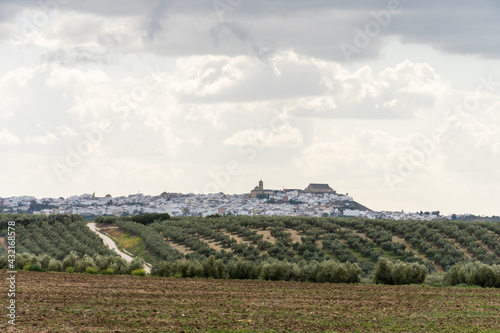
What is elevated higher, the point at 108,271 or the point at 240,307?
the point at 240,307

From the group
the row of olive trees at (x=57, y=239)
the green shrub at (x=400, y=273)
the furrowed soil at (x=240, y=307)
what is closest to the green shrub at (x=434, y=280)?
the green shrub at (x=400, y=273)

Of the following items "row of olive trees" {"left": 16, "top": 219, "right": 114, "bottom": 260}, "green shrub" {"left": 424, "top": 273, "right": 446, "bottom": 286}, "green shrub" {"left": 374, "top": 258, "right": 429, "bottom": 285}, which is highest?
"green shrub" {"left": 374, "top": 258, "right": 429, "bottom": 285}

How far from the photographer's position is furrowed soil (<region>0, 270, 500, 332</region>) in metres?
21.6

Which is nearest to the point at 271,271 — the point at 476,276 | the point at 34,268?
the point at 476,276

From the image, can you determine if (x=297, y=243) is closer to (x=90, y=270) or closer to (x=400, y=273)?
(x=400, y=273)

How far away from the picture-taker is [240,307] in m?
25.9

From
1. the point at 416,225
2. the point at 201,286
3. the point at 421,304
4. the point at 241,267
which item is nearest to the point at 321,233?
the point at 416,225

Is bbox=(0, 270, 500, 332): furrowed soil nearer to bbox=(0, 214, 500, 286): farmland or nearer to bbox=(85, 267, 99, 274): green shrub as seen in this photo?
bbox=(85, 267, 99, 274): green shrub

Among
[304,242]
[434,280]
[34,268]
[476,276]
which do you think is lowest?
[34,268]

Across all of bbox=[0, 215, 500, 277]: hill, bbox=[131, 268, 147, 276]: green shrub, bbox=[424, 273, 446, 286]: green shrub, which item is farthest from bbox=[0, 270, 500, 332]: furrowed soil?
bbox=[0, 215, 500, 277]: hill

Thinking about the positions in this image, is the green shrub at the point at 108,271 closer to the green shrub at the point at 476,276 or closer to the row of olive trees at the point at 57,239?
the green shrub at the point at 476,276

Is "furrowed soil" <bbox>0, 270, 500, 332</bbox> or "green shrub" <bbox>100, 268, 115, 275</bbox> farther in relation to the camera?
"green shrub" <bbox>100, 268, 115, 275</bbox>

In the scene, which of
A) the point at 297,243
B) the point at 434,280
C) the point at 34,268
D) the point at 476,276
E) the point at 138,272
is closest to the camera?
the point at 476,276

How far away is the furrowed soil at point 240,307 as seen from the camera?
2159 centimetres
